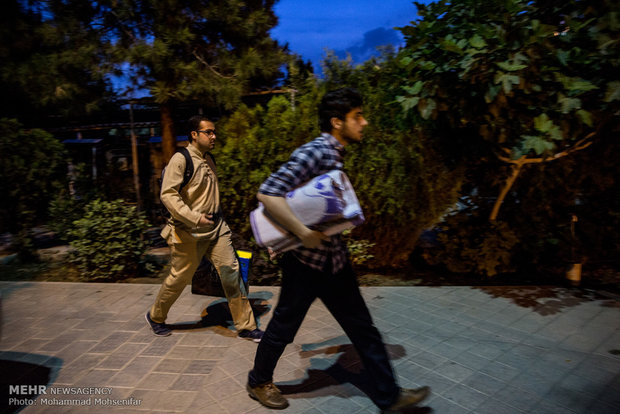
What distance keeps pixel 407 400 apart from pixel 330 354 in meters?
1.00

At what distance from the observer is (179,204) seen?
328 centimetres

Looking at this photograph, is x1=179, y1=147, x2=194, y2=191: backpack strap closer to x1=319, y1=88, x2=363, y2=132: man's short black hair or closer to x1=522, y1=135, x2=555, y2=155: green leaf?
x1=319, y1=88, x2=363, y2=132: man's short black hair

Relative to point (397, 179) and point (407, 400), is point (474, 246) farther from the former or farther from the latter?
point (407, 400)

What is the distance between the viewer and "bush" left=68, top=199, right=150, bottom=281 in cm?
549

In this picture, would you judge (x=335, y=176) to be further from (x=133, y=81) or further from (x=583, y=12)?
(x=133, y=81)

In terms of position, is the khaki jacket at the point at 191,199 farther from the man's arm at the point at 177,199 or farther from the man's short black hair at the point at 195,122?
the man's short black hair at the point at 195,122

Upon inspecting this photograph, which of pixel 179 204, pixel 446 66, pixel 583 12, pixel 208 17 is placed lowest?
pixel 179 204

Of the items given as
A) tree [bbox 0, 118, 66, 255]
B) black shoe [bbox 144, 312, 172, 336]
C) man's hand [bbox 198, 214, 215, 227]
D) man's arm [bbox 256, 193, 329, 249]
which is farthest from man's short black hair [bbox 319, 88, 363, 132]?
tree [bbox 0, 118, 66, 255]

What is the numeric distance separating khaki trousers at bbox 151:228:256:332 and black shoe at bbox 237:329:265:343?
39 millimetres

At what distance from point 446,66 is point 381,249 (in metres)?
2.64

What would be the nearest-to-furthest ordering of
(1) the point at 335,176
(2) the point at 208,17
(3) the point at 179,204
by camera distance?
(1) the point at 335,176 → (3) the point at 179,204 → (2) the point at 208,17

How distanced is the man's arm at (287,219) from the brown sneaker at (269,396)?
1.14 m

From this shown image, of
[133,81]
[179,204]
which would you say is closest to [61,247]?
[133,81]

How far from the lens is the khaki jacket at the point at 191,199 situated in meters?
3.29
